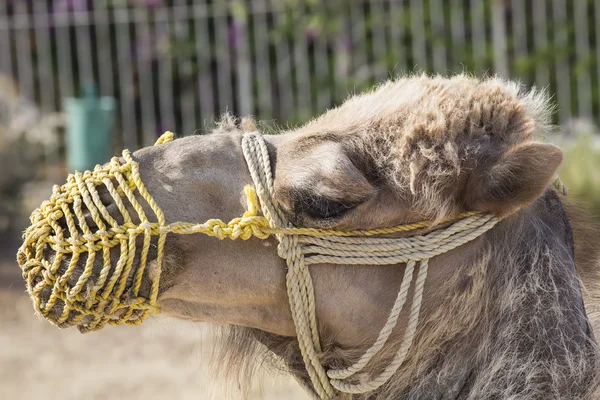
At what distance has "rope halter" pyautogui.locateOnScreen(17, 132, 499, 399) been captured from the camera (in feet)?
7.48

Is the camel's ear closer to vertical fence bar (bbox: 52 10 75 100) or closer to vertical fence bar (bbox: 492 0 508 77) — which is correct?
vertical fence bar (bbox: 492 0 508 77)

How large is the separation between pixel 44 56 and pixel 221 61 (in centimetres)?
207

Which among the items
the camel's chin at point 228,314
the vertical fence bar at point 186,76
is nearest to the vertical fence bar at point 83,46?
the vertical fence bar at point 186,76

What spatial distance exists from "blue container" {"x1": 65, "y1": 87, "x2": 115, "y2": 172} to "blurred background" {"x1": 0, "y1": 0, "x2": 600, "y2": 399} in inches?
0.5

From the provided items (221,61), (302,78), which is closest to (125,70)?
(221,61)

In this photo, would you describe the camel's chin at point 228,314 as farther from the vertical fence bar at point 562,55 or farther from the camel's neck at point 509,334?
the vertical fence bar at point 562,55

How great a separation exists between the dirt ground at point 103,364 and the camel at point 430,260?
2205mm

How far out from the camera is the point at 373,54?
9406mm

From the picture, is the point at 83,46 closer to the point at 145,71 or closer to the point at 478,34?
the point at 145,71

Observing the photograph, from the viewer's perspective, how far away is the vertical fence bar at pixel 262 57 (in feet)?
31.2

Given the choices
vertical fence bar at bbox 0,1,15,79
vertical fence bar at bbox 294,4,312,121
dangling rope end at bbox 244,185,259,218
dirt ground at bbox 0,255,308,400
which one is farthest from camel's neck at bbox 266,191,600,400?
vertical fence bar at bbox 0,1,15,79

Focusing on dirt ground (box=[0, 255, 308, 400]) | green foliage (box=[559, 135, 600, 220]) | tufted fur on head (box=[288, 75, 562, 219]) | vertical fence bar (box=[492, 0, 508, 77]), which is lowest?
dirt ground (box=[0, 255, 308, 400])

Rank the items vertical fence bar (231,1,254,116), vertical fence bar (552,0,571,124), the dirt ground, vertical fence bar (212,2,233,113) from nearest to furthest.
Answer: the dirt ground, vertical fence bar (552,0,571,124), vertical fence bar (231,1,254,116), vertical fence bar (212,2,233,113)

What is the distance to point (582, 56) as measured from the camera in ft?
29.8
